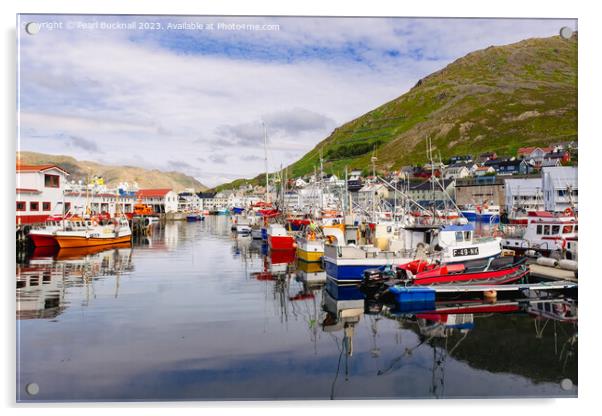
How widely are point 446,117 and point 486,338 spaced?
449 ft

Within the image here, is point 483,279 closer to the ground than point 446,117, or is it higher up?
closer to the ground

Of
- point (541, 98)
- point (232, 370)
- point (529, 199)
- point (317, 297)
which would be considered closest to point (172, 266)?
point (317, 297)

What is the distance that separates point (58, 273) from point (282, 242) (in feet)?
48.9

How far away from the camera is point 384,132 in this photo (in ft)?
454

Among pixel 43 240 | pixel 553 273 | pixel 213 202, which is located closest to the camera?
pixel 553 273

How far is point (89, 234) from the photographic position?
3662 cm

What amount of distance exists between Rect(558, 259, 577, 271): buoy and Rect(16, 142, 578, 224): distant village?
2365mm

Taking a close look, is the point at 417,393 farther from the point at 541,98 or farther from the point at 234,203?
the point at 234,203

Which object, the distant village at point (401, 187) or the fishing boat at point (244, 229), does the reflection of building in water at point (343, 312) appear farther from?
the fishing boat at point (244, 229)

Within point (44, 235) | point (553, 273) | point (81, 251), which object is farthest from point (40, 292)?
point (553, 273)

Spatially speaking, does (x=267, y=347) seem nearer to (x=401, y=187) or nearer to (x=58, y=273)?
(x=58, y=273)

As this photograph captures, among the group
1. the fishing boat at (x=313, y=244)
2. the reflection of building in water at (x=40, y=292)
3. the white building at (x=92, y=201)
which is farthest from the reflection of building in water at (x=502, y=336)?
the white building at (x=92, y=201)

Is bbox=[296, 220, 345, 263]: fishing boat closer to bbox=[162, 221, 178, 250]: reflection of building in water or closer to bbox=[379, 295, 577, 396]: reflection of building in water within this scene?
bbox=[379, 295, 577, 396]: reflection of building in water

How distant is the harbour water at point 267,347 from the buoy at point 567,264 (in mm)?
4346
